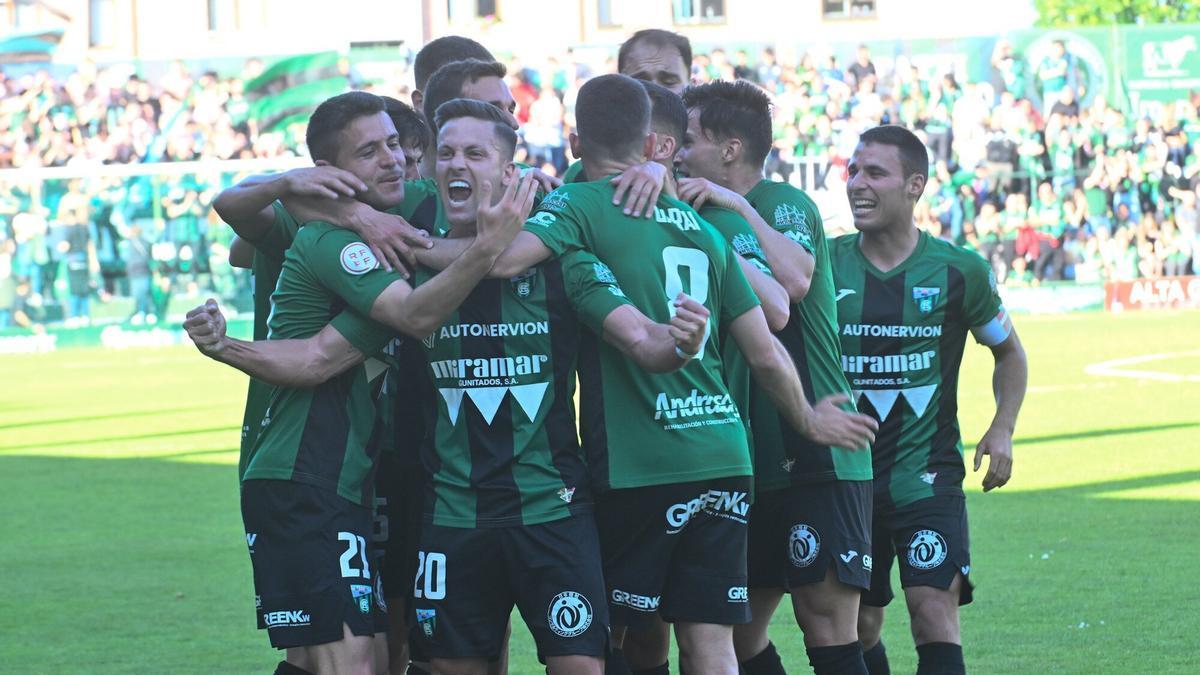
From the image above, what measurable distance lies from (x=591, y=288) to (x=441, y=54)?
2456mm

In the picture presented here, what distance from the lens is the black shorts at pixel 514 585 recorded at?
475 cm

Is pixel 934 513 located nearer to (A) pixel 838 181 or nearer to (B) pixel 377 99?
(B) pixel 377 99

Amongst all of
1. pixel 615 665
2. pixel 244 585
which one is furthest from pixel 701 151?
pixel 244 585

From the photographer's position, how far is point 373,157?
17.0ft

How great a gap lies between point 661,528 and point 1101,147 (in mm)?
33348

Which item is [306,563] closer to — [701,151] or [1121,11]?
[701,151]

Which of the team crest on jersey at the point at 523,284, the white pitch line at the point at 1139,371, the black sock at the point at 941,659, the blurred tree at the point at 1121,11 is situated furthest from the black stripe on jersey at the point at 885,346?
the blurred tree at the point at 1121,11

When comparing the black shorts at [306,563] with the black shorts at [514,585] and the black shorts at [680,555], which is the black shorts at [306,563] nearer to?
the black shorts at [514,585]

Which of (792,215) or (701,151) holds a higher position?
(701,151)

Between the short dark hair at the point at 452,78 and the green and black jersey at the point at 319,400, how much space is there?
49.5 inches

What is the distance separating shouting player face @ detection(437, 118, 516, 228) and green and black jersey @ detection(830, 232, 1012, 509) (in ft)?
Answer: 6.37

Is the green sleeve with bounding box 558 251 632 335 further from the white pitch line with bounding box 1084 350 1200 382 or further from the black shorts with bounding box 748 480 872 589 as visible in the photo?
the white pitch line with bounding box 1084 350 1200 382

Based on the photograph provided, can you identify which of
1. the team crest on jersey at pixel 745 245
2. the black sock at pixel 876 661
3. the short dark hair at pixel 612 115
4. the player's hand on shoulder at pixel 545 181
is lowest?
the black sock at pixel 876 661

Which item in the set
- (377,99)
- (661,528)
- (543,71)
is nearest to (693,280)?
(661,528)
